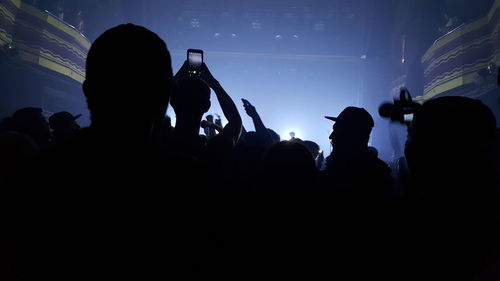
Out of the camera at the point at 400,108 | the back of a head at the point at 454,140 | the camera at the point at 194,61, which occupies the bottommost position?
the back of a head at the point at 454,140

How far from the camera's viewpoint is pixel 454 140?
5.15 ft

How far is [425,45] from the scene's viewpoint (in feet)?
80.3

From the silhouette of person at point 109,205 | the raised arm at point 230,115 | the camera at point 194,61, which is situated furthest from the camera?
the camera at point 194,61

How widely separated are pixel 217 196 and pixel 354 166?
162 centimetres

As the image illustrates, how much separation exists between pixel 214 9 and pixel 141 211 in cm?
3218

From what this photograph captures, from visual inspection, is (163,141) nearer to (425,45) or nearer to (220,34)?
(425,45)

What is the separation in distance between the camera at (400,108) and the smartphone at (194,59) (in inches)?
65.4

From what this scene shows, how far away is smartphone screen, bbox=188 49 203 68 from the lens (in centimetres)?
280

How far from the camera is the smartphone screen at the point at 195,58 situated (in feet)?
9.19

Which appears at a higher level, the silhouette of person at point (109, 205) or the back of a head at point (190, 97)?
the back of a head at point (190, 97)

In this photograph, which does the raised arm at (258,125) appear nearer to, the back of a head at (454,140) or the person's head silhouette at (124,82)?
the back of a head at (454,140)

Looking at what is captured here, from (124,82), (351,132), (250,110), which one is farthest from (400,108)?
(250,110)

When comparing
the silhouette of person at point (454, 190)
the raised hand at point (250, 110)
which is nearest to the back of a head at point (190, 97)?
the raised hand at point (250, 110)

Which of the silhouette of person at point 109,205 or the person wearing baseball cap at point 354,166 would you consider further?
the person wearing baseball cap at point 354,166
